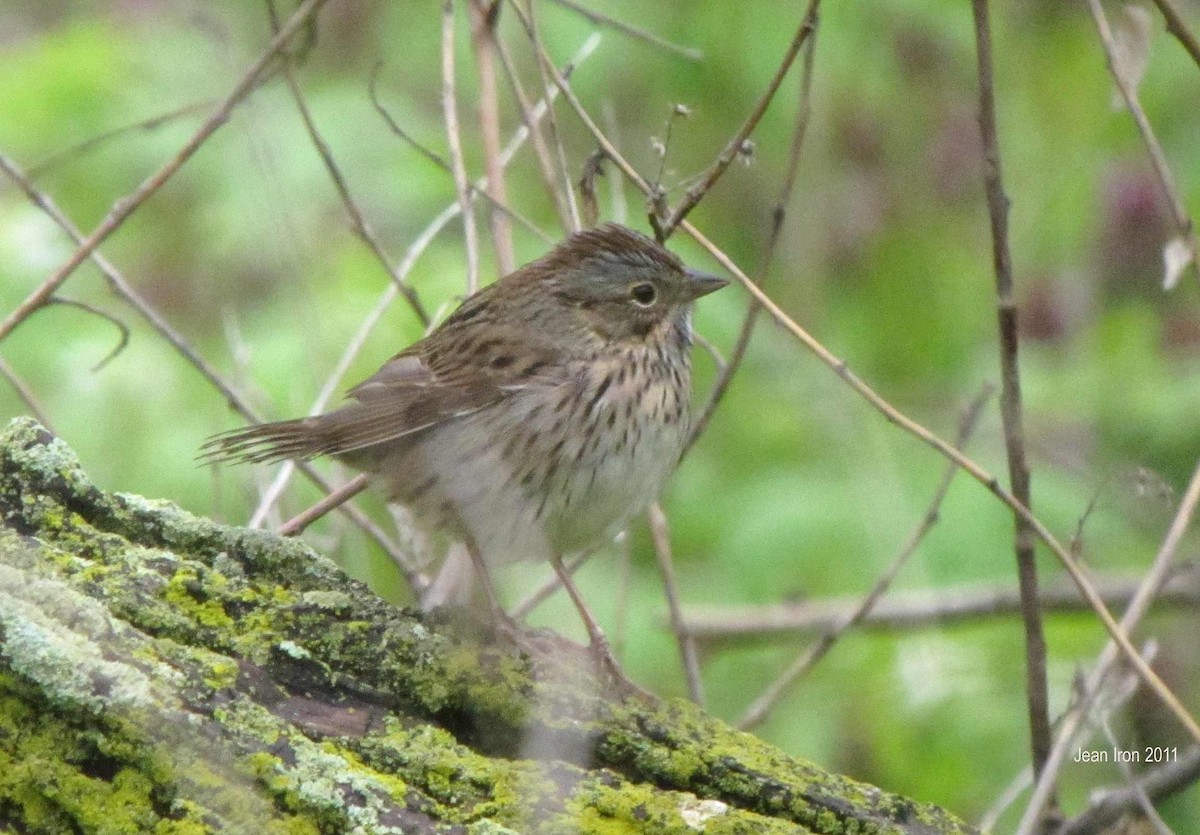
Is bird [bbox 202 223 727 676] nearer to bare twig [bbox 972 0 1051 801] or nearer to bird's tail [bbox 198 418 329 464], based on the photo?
bird's tail [bbox 198 418 329 464]

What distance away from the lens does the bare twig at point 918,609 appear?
5039mm

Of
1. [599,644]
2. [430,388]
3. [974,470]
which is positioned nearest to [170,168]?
[430,388]

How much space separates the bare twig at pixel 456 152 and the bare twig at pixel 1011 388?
1.21 metres

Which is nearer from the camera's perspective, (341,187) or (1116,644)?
(1116,644)

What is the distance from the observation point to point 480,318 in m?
4.01

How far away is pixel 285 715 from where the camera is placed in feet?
8.79

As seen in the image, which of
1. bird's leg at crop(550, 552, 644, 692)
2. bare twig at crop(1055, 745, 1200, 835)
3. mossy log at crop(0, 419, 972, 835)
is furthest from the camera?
bare twig at crop(1055, 745, 1200, 835)

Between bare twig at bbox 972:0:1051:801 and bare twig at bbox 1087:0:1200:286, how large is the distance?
0.22 metres

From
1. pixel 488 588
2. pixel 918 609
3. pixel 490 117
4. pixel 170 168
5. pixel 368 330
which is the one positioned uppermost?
pixel 490 117

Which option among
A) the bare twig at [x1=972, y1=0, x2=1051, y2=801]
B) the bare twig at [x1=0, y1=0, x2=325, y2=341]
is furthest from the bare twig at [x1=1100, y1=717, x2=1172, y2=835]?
the bare twig at [x1=0, y1=0, x2=325, y2=341]

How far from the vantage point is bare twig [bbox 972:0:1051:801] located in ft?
10.5

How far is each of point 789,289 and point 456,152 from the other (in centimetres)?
328

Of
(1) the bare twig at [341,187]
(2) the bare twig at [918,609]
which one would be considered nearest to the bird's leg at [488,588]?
(1) the bare twig at [341,187]

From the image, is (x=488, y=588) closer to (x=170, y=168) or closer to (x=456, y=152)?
(x=456, y=152)
